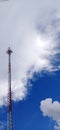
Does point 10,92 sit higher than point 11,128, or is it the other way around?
point 10,92

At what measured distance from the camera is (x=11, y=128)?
313 ft

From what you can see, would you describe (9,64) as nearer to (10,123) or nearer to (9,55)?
(9,55)

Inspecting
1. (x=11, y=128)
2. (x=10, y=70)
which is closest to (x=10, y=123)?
(x=11, y=128)

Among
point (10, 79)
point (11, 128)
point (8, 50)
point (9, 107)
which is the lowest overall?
point (11, 128)

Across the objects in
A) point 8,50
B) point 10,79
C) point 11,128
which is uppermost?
point 8,50

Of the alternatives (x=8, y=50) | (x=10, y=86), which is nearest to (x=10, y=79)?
(x=10, y=86)

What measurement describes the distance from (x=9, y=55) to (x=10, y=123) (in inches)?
825

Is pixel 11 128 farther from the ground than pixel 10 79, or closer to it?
closer to it

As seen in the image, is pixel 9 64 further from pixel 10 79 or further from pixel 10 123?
pixel 10 123

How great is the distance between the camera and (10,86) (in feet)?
322

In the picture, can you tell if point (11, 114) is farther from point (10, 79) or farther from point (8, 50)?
point (8, 50)

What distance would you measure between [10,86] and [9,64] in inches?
266

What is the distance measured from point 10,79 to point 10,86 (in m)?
3.09

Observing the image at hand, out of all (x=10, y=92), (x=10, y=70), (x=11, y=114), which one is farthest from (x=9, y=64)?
(x=11, y=114)
